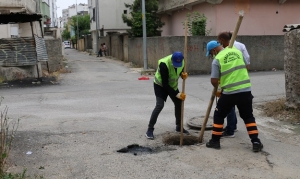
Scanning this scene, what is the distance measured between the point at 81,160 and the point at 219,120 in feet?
6.92

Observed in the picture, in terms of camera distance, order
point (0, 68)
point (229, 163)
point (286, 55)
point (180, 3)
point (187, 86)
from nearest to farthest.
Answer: point (229, 163)
point (286, 55)
point (187, 86)
point (0, 68)
point (180, 3)

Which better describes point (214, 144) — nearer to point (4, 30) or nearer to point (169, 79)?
point (169, 79)

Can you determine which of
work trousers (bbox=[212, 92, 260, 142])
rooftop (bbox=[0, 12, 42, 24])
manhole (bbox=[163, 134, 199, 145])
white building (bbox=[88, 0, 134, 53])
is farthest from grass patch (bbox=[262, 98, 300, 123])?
white building (bbox=[88, 0, 134, 53])

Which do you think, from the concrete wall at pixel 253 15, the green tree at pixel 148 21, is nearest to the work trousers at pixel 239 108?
the concrete wall at pixel 253 15

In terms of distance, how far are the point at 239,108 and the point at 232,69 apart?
0.63 m

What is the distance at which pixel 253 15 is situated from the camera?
1931cm

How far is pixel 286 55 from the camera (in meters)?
7.82

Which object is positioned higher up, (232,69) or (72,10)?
(72,10)

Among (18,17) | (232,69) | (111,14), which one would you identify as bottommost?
(232,69)

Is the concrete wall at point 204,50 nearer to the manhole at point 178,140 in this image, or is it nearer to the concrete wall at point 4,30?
the concrete wall at point 4,30

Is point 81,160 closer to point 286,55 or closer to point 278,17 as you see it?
point 286,55

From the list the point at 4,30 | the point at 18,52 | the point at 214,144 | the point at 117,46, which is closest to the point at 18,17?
the point at 18,52

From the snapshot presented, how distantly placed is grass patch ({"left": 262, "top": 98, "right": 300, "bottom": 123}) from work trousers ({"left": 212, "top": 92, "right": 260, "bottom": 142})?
217 centimetres

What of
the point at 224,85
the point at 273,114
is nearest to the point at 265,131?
the point at 273,114
